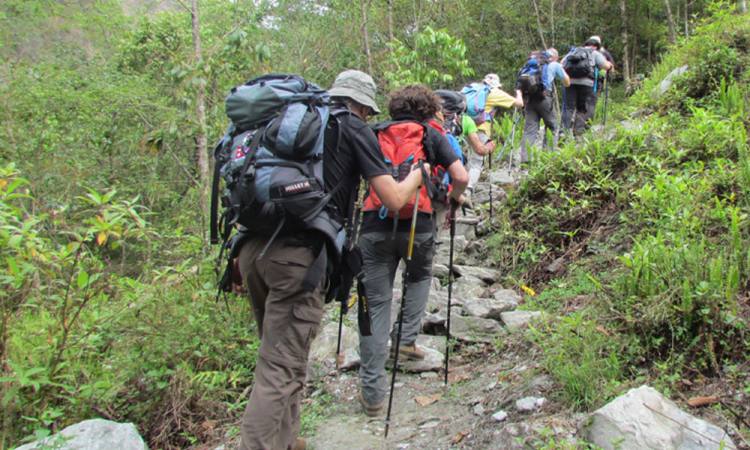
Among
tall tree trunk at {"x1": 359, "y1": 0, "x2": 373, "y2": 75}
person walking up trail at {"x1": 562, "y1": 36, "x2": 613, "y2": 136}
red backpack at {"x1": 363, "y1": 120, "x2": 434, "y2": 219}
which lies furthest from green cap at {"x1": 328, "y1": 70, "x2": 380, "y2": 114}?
tall tree trunk at {"x1": 359, "y1": 0, "x2": 373, "y2": 75}

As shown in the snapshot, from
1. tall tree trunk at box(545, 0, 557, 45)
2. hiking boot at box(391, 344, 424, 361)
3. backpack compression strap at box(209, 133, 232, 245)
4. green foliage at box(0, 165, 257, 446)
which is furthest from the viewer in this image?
tall tree trunk at box(545, 0, 557, 45)

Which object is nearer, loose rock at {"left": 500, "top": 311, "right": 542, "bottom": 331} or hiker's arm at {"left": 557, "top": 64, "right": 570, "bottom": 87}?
loose rock at {"left": 500, "top": 311, "right": 542, "bottom": 331}

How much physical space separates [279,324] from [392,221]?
1.39 meters

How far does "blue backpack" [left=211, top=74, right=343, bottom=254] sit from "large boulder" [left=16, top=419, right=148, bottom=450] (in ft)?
5.39

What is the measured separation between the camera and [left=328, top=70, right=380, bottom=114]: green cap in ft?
11.2

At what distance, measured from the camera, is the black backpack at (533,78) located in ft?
28.9

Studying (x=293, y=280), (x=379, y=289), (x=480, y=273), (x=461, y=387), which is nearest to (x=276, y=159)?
(x=293, y=280)

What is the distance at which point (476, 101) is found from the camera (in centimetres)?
750

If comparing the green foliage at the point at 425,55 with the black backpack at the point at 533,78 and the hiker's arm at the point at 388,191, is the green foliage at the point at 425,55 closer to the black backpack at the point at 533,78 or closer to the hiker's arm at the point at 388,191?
the black backpack at the point at 533,78

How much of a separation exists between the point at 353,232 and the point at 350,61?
1124 cm

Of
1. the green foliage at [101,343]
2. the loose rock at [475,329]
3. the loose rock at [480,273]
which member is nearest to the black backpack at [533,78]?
the loose rock at [480,273]

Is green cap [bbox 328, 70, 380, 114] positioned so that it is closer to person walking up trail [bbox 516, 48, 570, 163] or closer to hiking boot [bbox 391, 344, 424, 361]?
hiking boot [bbox 391, 344, 424, 361]

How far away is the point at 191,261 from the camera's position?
564 centimetres

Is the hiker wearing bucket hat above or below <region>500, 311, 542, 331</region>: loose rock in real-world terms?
above
